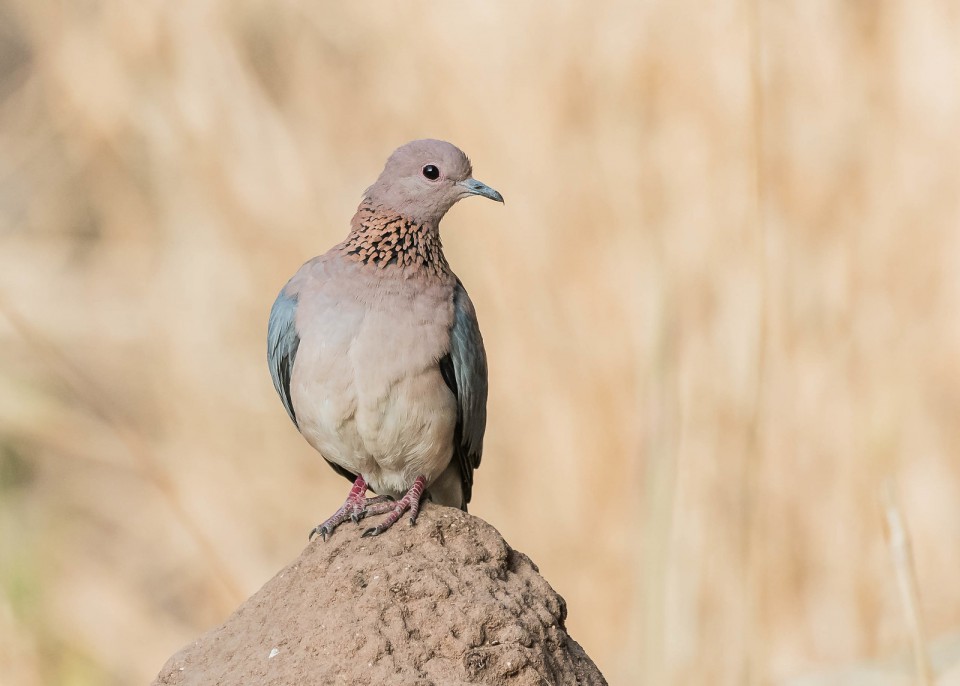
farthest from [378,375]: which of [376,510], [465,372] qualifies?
[376,510]

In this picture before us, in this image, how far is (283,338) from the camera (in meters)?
5.14

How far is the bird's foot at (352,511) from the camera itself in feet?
15.1

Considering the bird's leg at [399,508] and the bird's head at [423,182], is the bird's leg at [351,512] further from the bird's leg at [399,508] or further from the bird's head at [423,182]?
the bird's head at [423,182]

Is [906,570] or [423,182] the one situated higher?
[423,182]

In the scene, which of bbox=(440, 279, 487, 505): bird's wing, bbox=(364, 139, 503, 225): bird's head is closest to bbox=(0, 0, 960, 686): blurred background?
bbox=(440, 279, 487, 505): bird's wing

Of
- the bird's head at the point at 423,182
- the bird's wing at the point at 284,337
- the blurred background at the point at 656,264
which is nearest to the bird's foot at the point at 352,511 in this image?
the bird's wing at the point at 284,337

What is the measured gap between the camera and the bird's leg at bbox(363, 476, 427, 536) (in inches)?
175

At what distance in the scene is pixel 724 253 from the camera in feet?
25.6

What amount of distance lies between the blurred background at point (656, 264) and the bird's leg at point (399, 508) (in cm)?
228

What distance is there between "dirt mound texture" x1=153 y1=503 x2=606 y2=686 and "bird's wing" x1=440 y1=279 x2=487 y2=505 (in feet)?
2.34

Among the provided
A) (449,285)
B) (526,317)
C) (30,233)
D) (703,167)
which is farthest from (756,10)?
(30,233)

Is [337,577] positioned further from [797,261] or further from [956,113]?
[956,113]

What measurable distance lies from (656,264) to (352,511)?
10.1ft

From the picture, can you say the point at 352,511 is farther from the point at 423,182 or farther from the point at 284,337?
the point at 423,182
